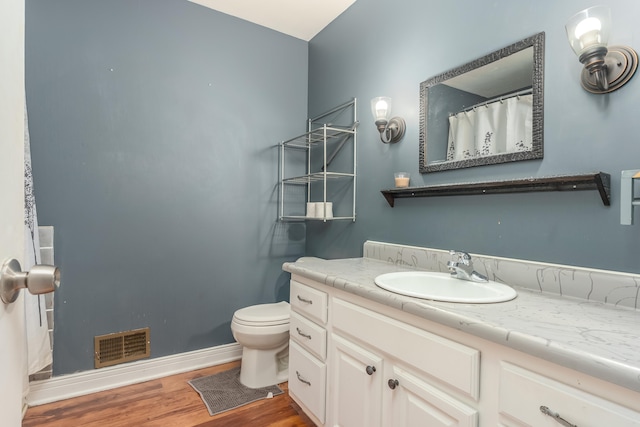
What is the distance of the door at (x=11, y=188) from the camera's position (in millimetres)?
477

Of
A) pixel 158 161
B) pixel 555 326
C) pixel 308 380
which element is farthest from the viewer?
pixel 158 161

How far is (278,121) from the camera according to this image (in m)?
2.57

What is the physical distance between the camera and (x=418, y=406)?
101cm

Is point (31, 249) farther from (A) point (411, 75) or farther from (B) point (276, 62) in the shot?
(A) point (411, 75)

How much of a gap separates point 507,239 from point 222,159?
5.99 feet

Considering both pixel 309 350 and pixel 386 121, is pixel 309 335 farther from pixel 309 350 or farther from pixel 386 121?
pixel 386 121

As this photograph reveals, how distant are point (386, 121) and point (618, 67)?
0.98 metres

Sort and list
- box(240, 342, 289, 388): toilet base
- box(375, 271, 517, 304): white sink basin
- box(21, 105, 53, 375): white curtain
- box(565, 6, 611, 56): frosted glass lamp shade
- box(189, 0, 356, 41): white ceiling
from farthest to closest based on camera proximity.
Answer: box(189, 0, 356, 41): white ceiling < box(240, 342, 289, 388): toilet base < box(21, 105, 53, 375): white curtain < box(375, 271, 517, 304): white sink basin < box(565, 6, 611, 56): frosted glass lamp shade

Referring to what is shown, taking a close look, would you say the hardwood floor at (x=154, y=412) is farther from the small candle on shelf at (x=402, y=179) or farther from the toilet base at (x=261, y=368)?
the small candle on shelf at (x=402, y=179)

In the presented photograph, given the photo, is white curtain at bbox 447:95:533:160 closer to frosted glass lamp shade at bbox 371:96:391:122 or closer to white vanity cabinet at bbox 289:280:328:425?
frosted glass lamp shade at bbox 371:96:391:122

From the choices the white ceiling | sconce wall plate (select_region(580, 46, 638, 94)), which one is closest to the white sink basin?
sconce wall plate (select_region(580, 46, 638, 94))

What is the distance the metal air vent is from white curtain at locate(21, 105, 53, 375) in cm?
26

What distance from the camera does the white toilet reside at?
6.35ft

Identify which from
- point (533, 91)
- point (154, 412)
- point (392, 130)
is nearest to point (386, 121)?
point (392, 130)
